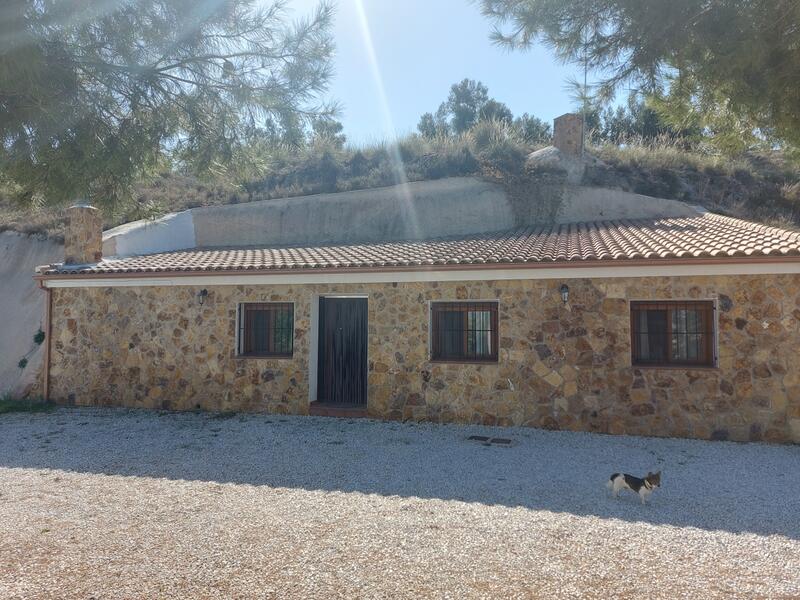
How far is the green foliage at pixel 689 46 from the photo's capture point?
4758 millimetres

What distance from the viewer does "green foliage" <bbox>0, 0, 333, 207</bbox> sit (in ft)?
14.3

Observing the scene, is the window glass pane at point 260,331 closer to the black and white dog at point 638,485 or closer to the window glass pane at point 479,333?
the window glass pane at point 479,333

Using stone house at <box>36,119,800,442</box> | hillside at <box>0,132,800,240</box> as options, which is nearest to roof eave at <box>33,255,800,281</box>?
stone house at <box>36,119,800,442</box>

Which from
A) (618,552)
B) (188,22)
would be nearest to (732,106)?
(618,552)

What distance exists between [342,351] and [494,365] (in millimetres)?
3111

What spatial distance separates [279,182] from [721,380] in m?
17.8

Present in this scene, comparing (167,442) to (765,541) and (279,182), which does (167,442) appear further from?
(279,182)

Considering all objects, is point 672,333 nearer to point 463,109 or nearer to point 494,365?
point 494,365

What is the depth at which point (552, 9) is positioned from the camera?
17.1ft

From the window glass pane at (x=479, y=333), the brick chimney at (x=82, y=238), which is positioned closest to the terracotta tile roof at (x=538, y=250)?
the brick chimney at (x=82, y=238)

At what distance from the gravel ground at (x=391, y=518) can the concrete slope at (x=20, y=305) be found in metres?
6.14

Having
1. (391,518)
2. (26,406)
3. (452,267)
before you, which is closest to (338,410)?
(452,267)

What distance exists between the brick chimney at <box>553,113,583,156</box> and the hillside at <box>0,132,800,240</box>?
0.93 metres

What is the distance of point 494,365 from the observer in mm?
9289
